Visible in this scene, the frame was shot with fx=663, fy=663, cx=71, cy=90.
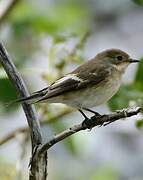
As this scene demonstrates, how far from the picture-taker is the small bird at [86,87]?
11.5ft

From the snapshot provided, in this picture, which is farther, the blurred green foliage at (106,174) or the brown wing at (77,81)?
the blurred green foliage at (106,174)

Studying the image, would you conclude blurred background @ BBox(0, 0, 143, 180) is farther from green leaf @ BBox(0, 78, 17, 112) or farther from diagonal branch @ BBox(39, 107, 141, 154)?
diagonal branch @ BBox(39, 107, 141, 154)

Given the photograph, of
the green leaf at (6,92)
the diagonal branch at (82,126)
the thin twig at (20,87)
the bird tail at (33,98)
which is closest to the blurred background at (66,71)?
the green leaf at (6,92)

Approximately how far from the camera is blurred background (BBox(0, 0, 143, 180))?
3657 millimetres

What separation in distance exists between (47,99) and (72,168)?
2.36 meters

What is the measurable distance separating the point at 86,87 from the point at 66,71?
0.23 m

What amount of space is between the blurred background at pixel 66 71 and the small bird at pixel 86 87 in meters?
0.08

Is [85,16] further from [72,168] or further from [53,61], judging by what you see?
[53,61]

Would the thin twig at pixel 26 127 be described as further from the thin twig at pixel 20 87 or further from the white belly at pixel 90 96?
the thin twig at pixel 20 87

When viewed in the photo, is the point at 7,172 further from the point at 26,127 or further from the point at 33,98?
the point at 33,98

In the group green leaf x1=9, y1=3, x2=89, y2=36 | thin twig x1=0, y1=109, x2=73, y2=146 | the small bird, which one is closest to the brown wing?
the small bird

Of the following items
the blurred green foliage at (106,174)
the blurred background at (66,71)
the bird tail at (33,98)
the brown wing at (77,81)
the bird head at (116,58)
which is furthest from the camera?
the blurred green foliage at (106,174)

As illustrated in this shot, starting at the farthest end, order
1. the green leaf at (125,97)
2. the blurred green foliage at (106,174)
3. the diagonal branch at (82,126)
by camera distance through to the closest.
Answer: the blurred green foliage at (106,174)
the green leaf at (125,97)
the diagonal branch at (82,126)

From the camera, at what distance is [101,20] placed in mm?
7266
